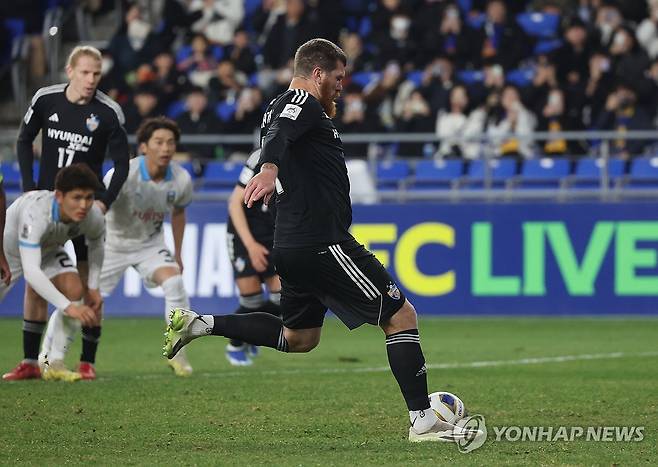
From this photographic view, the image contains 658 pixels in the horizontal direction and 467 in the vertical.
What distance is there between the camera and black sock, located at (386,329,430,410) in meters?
7.27

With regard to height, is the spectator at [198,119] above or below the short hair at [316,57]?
below

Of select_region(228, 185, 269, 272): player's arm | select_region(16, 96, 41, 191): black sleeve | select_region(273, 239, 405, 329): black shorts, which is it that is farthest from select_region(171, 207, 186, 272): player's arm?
select_region(273, 239, 405, 329): black shorts

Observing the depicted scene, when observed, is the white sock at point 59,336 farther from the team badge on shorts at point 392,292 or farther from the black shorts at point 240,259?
the team badge on shorts at point 392,292

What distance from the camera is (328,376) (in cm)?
1085

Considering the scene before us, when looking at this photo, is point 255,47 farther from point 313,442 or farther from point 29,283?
point 313,442

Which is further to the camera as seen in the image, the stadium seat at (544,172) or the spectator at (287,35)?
the spectator at (287,35)

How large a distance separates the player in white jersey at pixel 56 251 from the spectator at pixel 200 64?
11815 millimetres

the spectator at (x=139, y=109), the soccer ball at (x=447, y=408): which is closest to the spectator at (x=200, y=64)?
the spectator at (x=139, y=109)

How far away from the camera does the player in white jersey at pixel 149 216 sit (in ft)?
36.7

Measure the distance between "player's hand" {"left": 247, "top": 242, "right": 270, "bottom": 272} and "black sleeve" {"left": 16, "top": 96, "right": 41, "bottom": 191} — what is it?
1.89 metres

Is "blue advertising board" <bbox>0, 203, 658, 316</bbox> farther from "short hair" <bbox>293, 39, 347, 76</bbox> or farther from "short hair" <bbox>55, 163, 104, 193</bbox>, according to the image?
"short hair" <bbox>293, 39, 347, 76</bbox>

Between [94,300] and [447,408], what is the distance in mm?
3591

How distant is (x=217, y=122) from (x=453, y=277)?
5.50 m

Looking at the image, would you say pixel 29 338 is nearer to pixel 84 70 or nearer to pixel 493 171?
pixel 84 70
